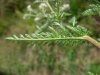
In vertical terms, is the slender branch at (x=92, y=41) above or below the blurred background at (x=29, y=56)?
above

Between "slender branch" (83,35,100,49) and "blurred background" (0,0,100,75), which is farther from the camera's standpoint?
"blurred background" (0,0,100,75)

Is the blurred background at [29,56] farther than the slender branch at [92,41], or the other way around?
the blurred background at [29,56]

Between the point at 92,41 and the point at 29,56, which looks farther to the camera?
the point at 29,56

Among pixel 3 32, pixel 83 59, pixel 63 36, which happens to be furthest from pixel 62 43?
pixel 3 32

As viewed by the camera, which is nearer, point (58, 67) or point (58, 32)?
point (58, 32)

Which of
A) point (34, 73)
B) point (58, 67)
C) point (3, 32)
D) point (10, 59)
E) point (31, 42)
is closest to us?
point (31, 42)

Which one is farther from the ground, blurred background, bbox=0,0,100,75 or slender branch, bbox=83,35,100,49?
slender branch, bbox=83,35,100,49

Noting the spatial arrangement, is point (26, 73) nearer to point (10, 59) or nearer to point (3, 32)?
point (10, 59)

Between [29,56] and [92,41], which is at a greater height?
[92,41]
